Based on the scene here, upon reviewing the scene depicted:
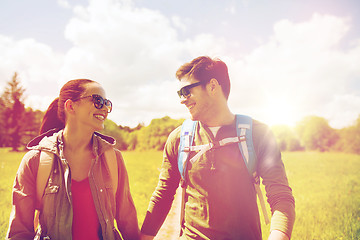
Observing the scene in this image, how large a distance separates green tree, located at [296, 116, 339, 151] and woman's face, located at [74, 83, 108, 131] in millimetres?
84130

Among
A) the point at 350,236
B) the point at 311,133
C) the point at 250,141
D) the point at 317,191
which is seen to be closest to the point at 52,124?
the point at 250,141

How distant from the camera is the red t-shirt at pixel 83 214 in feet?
9.64

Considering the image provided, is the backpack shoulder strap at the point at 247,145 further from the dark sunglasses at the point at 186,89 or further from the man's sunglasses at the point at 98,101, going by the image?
the man's sunglasses at the point at 98,101

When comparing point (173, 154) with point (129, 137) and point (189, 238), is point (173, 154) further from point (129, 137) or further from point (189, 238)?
point (129, 137)

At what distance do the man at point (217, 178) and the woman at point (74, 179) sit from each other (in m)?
0.60

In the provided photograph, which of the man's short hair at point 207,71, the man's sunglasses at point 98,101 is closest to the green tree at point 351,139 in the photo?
the man's short hair at point 207,71

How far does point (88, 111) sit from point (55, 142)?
52 centimetres

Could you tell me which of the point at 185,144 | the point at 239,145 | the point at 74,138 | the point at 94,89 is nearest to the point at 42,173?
the point at 74,138

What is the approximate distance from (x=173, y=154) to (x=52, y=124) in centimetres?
165

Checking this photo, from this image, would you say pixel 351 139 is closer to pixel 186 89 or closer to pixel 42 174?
pixel 186 89

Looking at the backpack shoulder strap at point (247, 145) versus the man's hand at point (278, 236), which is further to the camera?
the backpack shoulder strap at point (247, 145)

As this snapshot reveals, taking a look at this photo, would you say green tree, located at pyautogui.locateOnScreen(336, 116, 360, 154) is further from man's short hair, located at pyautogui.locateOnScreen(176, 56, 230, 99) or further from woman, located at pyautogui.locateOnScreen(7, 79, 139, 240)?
woman, located at pyautogui.locateOnScreen(7, 79, 139, 240)

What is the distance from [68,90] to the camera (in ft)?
10.6

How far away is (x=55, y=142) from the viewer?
3090 mm
